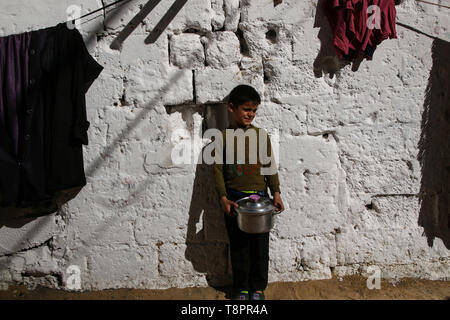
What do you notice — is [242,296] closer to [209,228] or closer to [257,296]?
[257,296]

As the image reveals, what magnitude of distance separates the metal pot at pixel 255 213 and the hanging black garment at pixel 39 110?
1.28 meters

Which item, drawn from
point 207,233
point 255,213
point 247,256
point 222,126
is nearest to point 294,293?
point 247,256

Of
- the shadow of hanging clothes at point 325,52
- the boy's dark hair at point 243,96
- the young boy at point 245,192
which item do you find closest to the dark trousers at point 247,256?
the young boy at point 245,192

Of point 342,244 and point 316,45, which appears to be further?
point 342,244

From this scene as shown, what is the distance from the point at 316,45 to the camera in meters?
2.66

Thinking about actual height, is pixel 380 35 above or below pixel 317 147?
above

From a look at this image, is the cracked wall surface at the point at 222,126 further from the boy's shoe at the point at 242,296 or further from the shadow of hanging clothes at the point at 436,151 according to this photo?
the boy's shoe at the point at 242,296

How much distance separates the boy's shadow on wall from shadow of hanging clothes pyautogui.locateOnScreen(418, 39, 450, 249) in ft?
5.58

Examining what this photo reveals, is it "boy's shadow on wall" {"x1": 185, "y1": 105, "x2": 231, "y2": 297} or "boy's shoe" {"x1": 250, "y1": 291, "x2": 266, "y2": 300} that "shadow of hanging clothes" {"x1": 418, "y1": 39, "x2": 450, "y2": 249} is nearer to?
"boy's shoe" {"x1": 250, "y1": 291, "x2": 266, "y2": 300}

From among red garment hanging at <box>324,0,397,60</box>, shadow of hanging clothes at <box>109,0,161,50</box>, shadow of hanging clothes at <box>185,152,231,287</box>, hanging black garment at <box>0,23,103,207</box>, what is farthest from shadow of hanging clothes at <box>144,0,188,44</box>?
red garment hanging at <box>324,0,397,60</box>

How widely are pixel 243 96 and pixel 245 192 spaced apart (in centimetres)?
68

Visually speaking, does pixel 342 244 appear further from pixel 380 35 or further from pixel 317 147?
pixel 380 35

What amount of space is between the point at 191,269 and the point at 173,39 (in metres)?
1.87

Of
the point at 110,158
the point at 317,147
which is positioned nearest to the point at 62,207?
the point at 110,158
